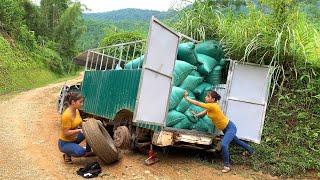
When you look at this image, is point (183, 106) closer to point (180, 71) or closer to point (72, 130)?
point (180, 71)

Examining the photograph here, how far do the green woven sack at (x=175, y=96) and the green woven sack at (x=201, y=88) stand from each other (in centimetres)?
63

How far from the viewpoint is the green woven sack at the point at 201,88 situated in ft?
26.7


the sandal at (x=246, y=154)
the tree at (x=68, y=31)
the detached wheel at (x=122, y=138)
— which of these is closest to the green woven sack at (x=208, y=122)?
the sandal at (x=246, y=154)

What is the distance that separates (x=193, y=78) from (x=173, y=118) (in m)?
0.98

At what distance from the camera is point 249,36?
8797mm

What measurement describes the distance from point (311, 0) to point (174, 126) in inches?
303

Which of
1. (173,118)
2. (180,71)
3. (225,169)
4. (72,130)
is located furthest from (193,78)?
(72,130)

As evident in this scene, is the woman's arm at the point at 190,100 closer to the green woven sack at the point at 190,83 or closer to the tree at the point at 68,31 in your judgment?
the green woven sack at the point at 190,83

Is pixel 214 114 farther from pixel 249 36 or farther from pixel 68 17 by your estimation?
pixel 68 17

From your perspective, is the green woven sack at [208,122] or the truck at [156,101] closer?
the truck at [156,101]

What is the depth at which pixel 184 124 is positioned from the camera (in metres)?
7.59

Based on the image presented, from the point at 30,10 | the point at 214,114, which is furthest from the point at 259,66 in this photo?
the point at 30,10

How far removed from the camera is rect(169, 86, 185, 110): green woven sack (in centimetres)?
743

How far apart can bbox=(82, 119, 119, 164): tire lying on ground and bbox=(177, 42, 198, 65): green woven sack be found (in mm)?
2127
